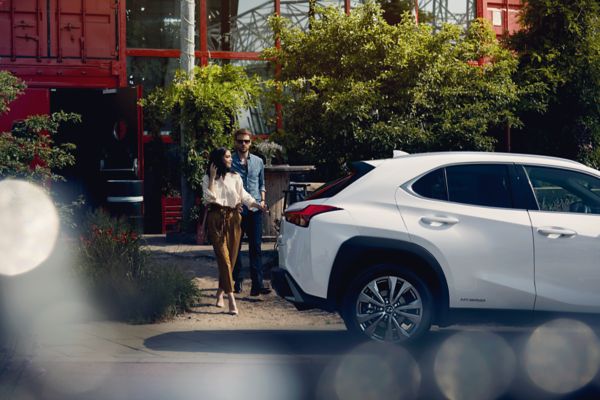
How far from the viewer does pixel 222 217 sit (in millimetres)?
10414

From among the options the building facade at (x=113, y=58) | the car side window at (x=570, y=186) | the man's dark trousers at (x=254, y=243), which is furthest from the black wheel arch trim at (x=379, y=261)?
the building facade at (x=113, y=58)

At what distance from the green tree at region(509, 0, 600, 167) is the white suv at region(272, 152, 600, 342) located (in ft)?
24.3

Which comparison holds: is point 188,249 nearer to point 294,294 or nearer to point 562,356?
point 294,294

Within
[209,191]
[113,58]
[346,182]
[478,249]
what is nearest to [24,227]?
[209,191]

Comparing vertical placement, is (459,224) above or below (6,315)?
above

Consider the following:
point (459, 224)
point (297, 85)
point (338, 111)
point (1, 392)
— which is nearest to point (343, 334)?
point (459, 224)

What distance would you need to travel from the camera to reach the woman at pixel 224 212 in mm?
10336

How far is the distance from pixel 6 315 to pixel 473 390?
191 inches

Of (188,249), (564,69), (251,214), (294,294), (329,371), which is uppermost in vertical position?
(564,69)

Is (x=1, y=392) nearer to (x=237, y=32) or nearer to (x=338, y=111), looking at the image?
(x=338, y=111)

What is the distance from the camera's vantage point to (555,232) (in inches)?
317

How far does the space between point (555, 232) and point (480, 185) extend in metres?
0.71

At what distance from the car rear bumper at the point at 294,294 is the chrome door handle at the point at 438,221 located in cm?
101

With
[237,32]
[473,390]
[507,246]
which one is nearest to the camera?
[473,390]
